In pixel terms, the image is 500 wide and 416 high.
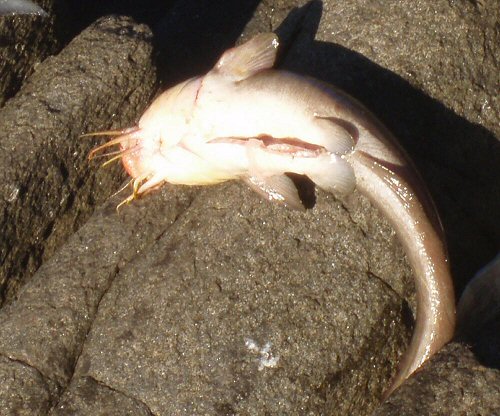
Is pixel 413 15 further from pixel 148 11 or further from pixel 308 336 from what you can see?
pixel 148 11

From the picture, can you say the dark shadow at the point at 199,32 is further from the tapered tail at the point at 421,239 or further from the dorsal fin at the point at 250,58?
the tapered tail at the point at 421,239

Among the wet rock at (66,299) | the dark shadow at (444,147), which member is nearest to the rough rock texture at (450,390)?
the dark shadow at (444,147)

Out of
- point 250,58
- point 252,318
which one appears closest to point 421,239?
point 252,318

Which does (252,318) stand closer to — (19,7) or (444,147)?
(444,147)

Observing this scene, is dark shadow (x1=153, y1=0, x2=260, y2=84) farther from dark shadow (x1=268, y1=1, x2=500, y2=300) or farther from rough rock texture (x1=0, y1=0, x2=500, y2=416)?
dark shadow (x1=268, y1=1, x2=500, y2=300)

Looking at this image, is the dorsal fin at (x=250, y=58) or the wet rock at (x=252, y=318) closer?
the wet rock at (x=252, y=318)
